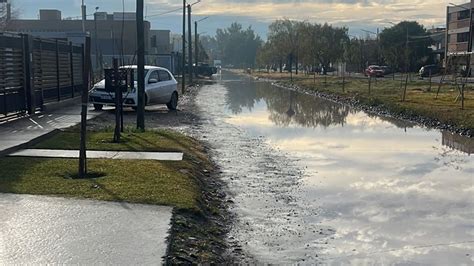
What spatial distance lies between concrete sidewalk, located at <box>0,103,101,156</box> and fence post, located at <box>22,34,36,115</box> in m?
0.48

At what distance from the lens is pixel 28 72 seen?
60.3ft

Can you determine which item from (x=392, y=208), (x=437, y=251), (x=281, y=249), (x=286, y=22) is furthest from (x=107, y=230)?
(x=286, y=22)

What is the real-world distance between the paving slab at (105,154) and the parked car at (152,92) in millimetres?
9956

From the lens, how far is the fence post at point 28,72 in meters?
18.3

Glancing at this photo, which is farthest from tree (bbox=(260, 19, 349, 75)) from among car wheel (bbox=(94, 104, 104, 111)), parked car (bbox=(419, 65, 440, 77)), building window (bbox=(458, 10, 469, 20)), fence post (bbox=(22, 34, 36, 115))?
fence post (bbox=(22, 34, 36, 115))

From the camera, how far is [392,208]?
938 cm

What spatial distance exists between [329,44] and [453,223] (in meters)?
74.5

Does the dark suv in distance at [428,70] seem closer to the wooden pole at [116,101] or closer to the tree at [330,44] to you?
the tree at [330,44]

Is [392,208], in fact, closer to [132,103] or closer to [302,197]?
[302,197]

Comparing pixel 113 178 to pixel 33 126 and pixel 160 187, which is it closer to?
pixel 160 187

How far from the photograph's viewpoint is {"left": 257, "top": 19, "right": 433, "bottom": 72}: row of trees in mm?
78500

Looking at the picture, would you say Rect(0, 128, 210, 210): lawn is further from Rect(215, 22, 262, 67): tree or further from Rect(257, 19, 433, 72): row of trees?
Rect(215, 22, 262, 67): tree

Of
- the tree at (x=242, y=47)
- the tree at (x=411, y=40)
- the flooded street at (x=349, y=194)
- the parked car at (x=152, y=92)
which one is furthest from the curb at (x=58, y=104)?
the tree at (x=242, y=47)

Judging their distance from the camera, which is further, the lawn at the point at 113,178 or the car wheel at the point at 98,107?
the car wheel at the point at 98,107
